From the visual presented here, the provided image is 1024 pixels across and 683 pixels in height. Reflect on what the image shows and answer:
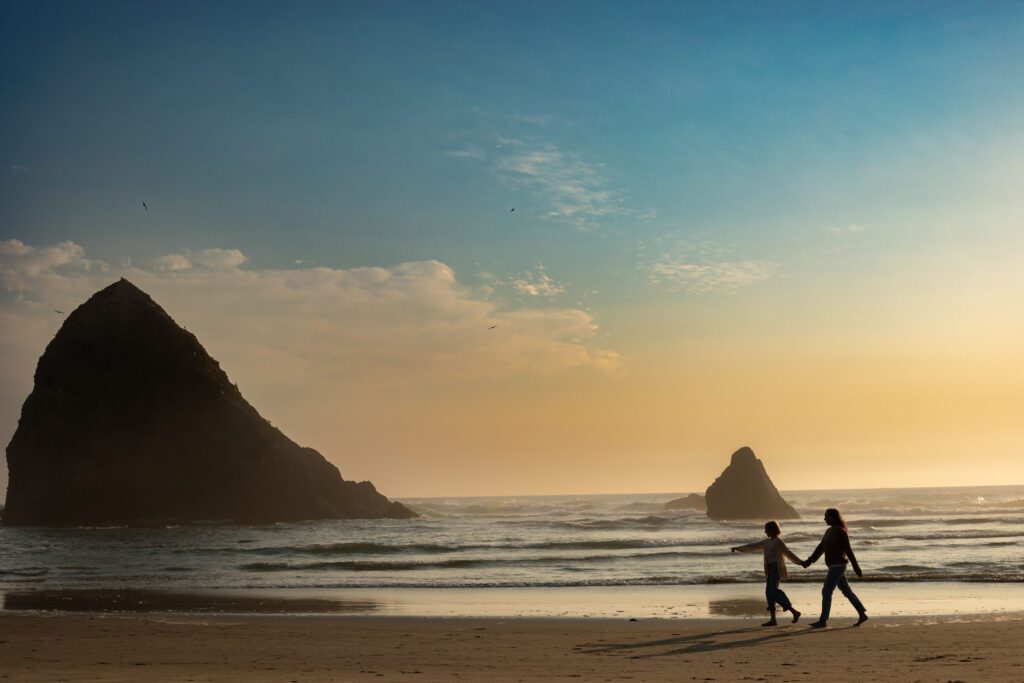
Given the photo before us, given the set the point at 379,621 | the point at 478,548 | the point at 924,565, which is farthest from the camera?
the point at 478,548

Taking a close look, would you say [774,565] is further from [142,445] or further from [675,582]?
[142,445]

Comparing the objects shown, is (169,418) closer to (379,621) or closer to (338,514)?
(338,514)

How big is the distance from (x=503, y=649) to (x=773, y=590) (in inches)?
206

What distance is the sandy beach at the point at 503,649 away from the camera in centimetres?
972

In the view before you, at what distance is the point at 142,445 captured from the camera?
244ft

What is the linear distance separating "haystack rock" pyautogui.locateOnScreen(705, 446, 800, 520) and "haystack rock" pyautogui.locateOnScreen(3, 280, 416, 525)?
30605 millimetres

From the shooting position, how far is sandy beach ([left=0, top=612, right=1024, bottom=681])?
9719 millimetres

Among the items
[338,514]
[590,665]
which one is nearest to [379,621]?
[590,665]

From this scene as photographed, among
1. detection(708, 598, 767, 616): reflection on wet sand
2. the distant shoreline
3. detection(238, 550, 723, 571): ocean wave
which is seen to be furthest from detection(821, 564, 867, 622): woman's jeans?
detection(238, 550, 723, 571): ocean wave

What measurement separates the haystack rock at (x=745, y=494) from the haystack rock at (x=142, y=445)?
30605mm

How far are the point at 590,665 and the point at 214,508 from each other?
69.2 m

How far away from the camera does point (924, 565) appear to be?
27297mm

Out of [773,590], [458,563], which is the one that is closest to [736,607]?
[773,590]

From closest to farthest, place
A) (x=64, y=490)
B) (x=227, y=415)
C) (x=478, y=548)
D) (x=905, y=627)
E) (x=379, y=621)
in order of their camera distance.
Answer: (x=905, y=627)
(x=379, y=621)
(x=478, y=548)
(x=64, y=490)
(x=227, y=415)
